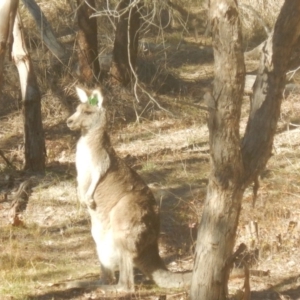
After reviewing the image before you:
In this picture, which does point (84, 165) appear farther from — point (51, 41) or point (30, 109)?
point (51, 41)

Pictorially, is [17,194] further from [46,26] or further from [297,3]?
[297,3]

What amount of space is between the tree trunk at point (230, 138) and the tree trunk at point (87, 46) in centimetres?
623

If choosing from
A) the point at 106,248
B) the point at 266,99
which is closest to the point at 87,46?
the point at 106,248

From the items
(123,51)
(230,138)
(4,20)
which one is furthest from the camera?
(123,51)

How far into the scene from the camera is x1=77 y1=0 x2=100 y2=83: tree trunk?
11.0 metres

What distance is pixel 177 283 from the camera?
6012 mm

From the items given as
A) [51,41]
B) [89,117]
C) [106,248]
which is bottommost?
[106,248]

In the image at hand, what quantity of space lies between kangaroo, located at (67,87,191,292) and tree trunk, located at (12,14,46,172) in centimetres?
256

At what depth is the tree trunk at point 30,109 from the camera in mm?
8758

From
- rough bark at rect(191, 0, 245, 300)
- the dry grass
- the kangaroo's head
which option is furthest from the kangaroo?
rough bark at rect(191, 0, 245, 300)

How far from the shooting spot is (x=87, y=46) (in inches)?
439

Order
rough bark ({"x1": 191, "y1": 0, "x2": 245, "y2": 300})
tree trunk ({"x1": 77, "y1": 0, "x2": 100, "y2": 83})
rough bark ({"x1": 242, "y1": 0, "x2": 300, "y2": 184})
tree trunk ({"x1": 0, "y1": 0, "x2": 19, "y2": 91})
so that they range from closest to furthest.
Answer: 1. rough bark ({"x1": 191, "y1": 0, "x2": 245, "y2": 300})
2. rough bark ({"x1": 242, "y1": 0, "x2": 300, "y2": 184})
3. tree trunk ({"x1": 0, "y1": 0, "x2": 19, "y2": 91})
4. tree trunk ({"x1": 77, "y1": 0, "x2": 100, "y2": 83})

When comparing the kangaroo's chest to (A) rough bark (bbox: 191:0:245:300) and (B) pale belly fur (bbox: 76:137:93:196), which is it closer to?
(B) pale belly fur (bbox: 76:137:93:196)

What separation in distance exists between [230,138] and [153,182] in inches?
163
